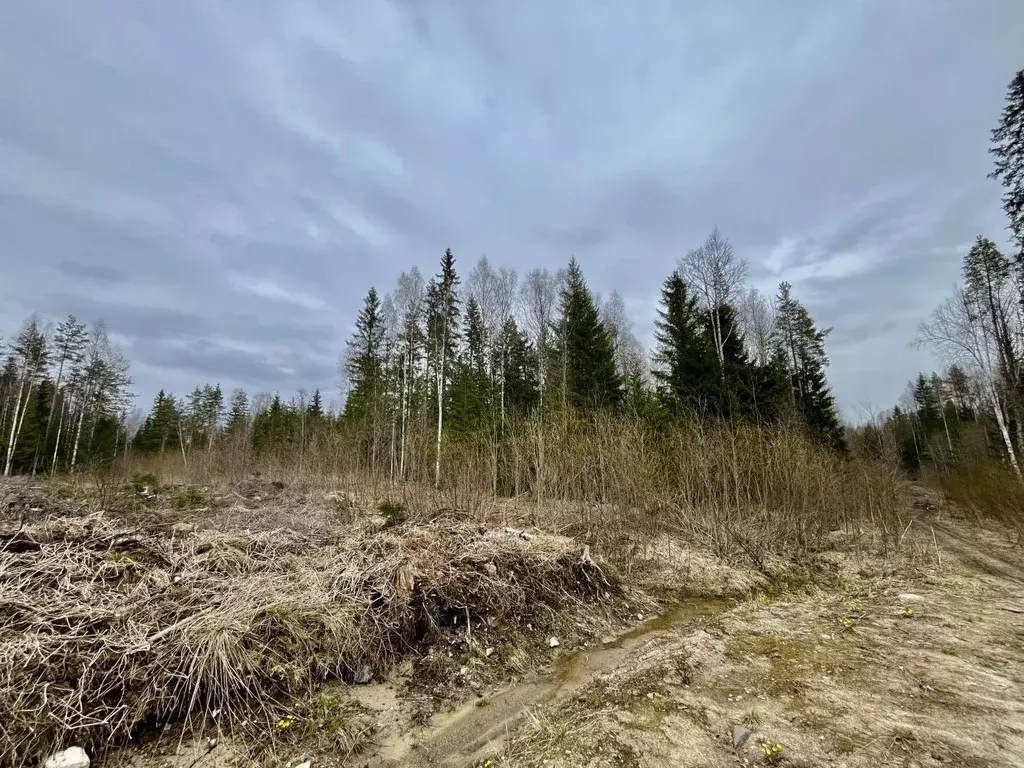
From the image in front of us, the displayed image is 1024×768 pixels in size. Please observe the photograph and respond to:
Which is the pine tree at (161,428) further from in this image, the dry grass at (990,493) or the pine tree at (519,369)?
the dry grass at (990,493)

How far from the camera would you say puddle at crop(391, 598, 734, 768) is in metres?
2.72

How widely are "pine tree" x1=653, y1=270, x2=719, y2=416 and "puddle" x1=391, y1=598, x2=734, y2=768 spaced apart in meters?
10.7

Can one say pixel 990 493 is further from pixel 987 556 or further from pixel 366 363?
pixel 366 363

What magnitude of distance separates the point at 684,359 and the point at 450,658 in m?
14.5

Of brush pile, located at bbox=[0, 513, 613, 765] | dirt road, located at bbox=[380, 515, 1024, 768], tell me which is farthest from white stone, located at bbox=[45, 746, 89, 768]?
dirt road, located at bbox=[380, 515, 1024, 768]

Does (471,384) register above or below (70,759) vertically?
above

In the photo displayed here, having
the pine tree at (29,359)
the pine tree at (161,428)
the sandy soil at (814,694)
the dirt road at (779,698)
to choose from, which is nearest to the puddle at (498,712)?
the dirt road at (779,698)

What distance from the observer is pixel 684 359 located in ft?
52.9

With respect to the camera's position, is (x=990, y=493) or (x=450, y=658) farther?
(x=990, y=493)

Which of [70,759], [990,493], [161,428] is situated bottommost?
[70,759]

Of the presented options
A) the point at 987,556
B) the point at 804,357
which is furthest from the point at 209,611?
the point at 804,357

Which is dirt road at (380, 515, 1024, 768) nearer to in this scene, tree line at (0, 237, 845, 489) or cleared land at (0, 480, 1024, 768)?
cleared land at (0, 480, 1024, 768)

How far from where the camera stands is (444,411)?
21938 millimetres

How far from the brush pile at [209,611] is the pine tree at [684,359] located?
11139 mm
